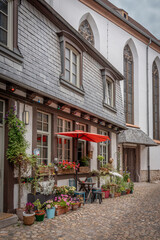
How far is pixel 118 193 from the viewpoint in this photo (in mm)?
11438

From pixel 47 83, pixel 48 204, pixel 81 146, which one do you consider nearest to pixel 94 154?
pixel 81 146

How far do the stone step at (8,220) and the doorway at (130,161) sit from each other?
42.9 ft

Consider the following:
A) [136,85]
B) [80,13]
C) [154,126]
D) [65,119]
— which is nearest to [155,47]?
[136,85]

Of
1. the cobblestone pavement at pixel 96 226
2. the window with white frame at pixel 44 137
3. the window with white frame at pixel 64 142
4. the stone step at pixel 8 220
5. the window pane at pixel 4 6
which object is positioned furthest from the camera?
the window with white frame at pixel 64 142

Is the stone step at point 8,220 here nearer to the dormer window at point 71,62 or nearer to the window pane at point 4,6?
the dormer window at point 71,62

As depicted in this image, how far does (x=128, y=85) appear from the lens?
20844 mm

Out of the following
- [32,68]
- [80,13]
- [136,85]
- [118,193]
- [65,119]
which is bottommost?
[118,193]

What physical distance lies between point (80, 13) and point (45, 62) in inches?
367

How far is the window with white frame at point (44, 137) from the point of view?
8214 mm

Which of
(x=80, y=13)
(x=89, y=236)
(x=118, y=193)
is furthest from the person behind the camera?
(x=80, y=13)

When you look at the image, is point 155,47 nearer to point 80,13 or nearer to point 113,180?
point 80,13

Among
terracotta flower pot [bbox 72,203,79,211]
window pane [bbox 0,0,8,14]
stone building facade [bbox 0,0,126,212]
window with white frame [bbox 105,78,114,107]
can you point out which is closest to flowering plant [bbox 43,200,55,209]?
stone building facade [bbox 0,0,126,212]

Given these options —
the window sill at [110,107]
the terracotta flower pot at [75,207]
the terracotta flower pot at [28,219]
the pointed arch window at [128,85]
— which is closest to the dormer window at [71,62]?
the window sill at [110,107]

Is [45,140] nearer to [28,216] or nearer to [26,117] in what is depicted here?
[26,117]
